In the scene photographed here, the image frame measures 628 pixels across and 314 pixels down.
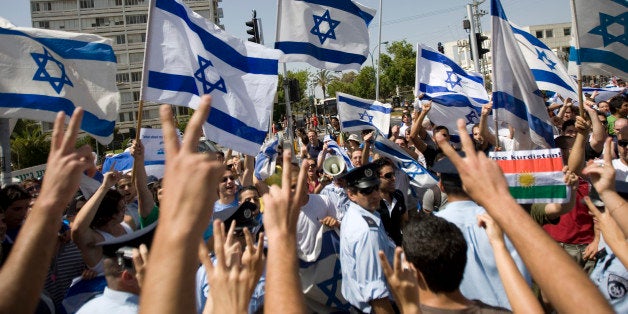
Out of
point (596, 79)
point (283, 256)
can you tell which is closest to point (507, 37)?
point (283, 256)

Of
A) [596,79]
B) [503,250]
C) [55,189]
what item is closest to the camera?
[55,189]

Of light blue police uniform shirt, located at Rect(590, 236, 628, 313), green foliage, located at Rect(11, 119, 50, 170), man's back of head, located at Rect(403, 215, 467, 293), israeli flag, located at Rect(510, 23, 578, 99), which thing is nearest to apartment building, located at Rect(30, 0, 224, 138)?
green foliage, located at Rect(11, 119, 50, 170)

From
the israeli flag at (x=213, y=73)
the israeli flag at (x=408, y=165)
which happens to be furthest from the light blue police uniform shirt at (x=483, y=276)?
the israeli flag at (x=408, y=165)

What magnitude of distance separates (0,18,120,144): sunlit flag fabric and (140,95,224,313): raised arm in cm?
436

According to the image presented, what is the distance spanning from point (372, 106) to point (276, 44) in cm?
228

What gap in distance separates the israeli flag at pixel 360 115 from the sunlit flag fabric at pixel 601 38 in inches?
109

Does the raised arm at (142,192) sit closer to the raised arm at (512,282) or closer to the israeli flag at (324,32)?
the israeli flag at (324,32)

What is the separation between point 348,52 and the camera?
7191mm


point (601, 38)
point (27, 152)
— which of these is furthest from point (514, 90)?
point (27, 152)

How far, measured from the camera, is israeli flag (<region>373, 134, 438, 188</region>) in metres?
6.16

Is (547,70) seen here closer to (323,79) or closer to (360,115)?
(360,115)

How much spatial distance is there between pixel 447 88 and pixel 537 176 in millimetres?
4447

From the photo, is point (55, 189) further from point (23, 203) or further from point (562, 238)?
point (562, 238)

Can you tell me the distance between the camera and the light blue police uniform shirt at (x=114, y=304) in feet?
8.35
